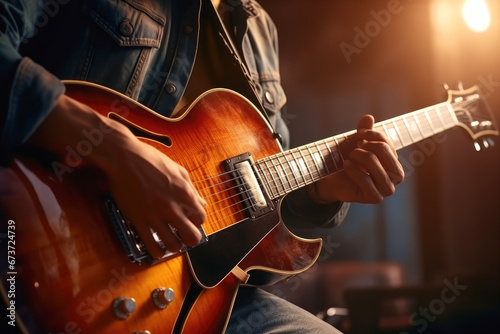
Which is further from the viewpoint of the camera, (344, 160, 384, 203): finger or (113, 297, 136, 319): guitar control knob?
(344, 160, 384, 203): finger

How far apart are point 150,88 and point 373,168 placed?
1.71 feet

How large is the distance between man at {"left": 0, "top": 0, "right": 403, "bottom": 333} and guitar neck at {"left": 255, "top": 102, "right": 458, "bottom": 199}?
44 millimetres

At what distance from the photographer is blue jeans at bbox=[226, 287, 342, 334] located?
85 cm

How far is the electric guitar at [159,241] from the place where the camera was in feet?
1.75

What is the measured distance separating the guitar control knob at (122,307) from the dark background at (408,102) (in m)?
1.99

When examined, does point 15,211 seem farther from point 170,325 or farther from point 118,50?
point 118,50

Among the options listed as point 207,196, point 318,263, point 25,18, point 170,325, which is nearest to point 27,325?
point 170,325

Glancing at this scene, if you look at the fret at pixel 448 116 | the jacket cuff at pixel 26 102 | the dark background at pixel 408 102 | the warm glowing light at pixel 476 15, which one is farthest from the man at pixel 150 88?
the warm glowing light at pixel 476 15

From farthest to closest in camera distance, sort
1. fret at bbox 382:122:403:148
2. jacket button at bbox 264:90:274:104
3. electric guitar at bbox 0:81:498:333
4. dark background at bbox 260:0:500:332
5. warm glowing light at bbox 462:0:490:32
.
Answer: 1. dark background at bbox 260:0:500:332
2. warm glowing light at bbox 462:0:490:32
3. jacket button at bbox 264:90:274:104
4. fret at bbox 382:122:403:148
5. electric guitar at bbox 0:81:498:333

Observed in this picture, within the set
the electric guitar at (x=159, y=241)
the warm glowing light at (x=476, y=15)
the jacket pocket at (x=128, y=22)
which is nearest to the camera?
the electric guitar at (x=159, y=241)

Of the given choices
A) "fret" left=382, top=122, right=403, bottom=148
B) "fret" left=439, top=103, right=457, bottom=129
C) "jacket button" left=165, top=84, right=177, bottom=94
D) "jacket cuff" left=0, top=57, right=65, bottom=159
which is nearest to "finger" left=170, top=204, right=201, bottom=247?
"jacket cuff" left=0, top=57, right=65, bottom=159

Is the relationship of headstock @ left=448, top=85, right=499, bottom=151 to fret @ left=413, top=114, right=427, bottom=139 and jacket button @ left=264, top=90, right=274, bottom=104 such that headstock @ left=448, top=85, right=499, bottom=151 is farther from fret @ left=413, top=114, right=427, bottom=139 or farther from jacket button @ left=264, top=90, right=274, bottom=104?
jacket button @ left=264, top=90, right=274, bottom=104

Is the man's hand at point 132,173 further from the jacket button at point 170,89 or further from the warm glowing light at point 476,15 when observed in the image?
the warm glowing light at point 476,15

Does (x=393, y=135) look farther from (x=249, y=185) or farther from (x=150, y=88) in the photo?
(x=150, y=88)
